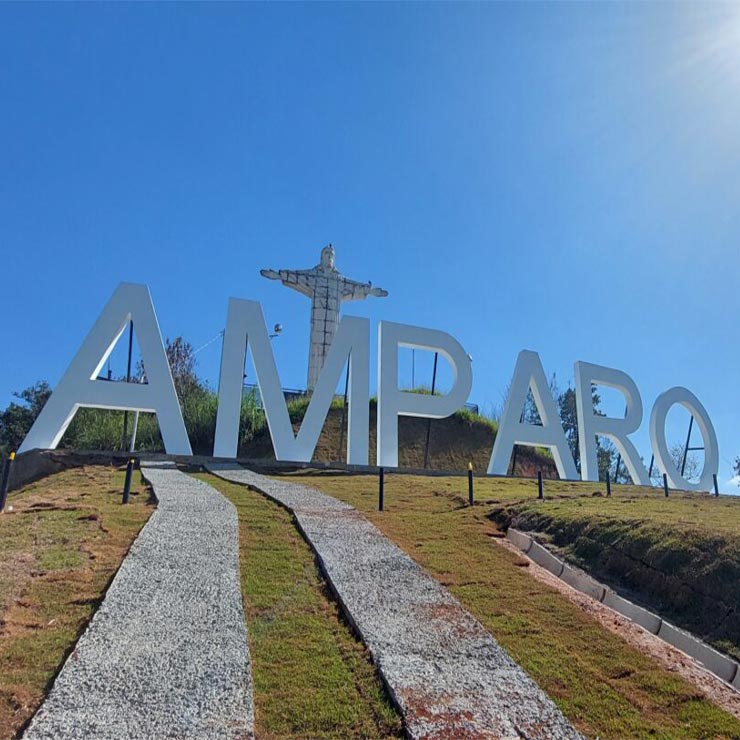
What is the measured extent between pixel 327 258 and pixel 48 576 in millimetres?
27285

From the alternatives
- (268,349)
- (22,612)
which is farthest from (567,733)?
(268,349)

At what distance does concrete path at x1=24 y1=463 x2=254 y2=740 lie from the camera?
4035 mm

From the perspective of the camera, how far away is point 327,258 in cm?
3284

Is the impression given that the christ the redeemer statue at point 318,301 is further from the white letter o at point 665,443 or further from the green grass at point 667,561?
the green grass at point 667,561

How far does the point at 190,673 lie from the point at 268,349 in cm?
1679

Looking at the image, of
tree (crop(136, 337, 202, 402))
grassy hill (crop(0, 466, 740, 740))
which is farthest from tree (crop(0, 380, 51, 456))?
grassy hill (crop(0, 466, 740, 740))

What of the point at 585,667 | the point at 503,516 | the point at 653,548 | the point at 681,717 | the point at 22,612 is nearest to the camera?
the point at 681,717

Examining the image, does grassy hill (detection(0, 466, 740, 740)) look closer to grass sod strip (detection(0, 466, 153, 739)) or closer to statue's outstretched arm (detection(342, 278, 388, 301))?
grass sod strip (detection(0, 466, 153, 739))

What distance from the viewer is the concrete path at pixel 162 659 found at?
4035mm

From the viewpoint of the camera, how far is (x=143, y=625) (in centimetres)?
561

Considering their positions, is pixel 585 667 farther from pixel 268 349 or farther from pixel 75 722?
pixel 268 349

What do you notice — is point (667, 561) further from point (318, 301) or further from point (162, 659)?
point (318, 301)

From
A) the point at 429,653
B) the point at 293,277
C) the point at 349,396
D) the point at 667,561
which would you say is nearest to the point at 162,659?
the point at 429,653

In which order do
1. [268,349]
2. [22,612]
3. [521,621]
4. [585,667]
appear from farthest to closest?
1. [268,349]
2. [521,621]
3. [22,612]
4. [585,667]
